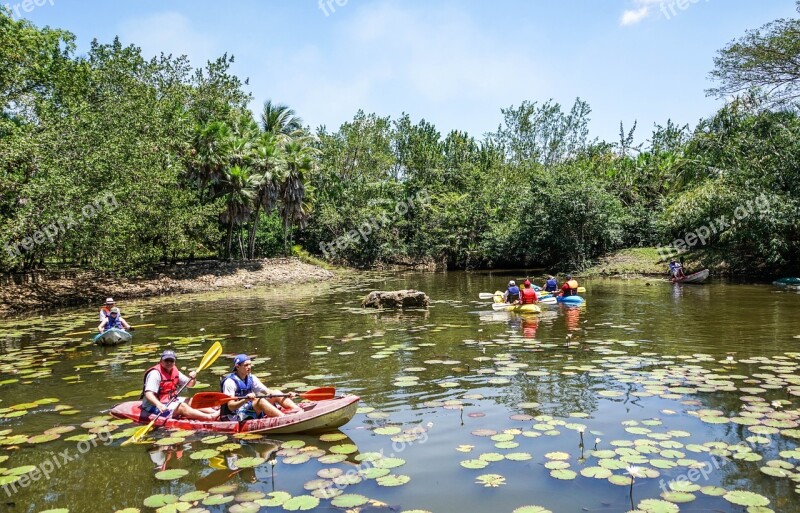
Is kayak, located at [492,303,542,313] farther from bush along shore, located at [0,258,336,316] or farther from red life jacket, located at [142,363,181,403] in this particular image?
bush along shore, located at [0,258,336,316]

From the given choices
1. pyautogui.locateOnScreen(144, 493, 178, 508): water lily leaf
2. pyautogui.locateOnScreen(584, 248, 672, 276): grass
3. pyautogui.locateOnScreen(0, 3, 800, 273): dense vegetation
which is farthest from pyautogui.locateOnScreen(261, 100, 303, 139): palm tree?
pyautogui.locateOnScreen(144, 493, 178, 508): water lily leaf

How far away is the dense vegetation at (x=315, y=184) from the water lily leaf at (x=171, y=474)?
54.1 ft

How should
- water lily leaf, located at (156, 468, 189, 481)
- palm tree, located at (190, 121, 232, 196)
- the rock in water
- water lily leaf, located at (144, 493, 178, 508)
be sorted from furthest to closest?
palm tree, located at (190, 121, 232, 196)
the rock in water
water lily leaf, located at (156, 468, 189, 481)
water lily leaf, located at (144, 493, 178, 508)

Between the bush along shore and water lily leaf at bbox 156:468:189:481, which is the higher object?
the bush along shore

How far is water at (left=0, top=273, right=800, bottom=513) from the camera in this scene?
5.04 meters

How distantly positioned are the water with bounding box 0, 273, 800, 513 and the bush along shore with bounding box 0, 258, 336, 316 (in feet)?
25.9

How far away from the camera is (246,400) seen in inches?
266

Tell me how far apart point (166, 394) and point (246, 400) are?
1.60 metres

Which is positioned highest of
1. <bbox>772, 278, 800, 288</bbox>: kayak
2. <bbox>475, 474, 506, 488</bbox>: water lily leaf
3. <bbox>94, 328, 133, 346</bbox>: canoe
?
<bbox>772, 278, 800, 288</bbox>: kayak

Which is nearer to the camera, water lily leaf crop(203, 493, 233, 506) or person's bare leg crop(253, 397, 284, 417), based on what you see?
water lily leaf crop(203, 493, 233, 506)

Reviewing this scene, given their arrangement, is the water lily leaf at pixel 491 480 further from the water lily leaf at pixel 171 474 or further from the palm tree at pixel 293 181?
the palm tree at pixel 293 181

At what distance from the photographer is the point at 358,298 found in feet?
76.5

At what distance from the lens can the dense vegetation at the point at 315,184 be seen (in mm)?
21422

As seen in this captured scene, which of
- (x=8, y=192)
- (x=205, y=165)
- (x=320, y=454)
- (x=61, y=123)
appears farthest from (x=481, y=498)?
(x=205, y=165)
